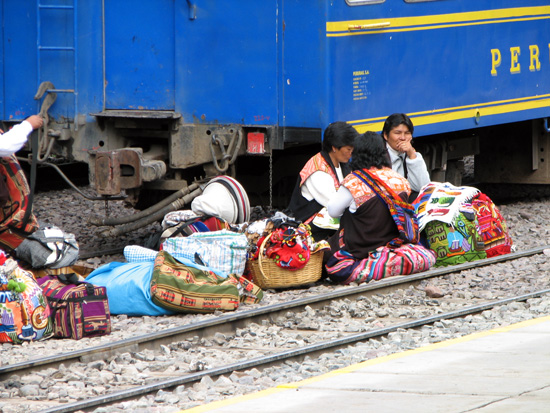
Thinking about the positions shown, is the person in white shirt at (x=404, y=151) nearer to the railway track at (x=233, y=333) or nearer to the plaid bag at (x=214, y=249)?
the railway track at (x=233, y=333)

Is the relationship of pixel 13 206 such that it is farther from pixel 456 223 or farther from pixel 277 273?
pixel 456 223

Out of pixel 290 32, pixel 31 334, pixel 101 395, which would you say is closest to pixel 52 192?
pixel 290 32

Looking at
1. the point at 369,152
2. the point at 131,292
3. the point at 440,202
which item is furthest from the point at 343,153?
the point at 131,292

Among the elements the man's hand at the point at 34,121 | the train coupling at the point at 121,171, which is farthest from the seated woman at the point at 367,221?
the man's hand at the point at 34,121

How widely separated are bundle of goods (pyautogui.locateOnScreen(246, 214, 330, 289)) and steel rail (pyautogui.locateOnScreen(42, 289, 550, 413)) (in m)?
1.19

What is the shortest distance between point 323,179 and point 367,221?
591mm

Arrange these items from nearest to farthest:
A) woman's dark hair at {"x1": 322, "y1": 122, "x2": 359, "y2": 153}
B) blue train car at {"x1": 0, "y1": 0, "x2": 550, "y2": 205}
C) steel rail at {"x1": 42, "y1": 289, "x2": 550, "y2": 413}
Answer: steel rail at {"x1": 42, "y1": 289, "x2": 550, "y2": 413} → woman's dark hair at {"x1": 322, "y1": 122, "x2": 359, "y2": 153} → blue train car at {"x1": 0, "y1": 0, "x2": 550, "y2": 205}

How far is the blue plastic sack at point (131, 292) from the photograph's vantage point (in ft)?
22.1

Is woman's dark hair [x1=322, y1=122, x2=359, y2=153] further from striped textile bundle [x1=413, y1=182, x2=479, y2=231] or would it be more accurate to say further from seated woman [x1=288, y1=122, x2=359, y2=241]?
striped textile bundle [x1=413, y1=182, x2=479, y2=231]

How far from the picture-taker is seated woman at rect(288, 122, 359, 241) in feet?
26.4

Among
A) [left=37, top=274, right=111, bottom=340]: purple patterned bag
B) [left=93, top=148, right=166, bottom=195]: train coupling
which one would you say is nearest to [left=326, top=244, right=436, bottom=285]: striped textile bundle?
[left=93, top=148, right=166, bottom=195]: train coupling

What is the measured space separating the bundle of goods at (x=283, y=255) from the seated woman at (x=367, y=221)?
0.69ft

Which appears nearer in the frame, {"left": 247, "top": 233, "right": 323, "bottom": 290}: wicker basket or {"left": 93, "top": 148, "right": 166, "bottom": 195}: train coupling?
{"left": 247, "top": 233, "right": 323, "bottom": 290}: wicker basket

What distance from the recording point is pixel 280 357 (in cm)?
563
